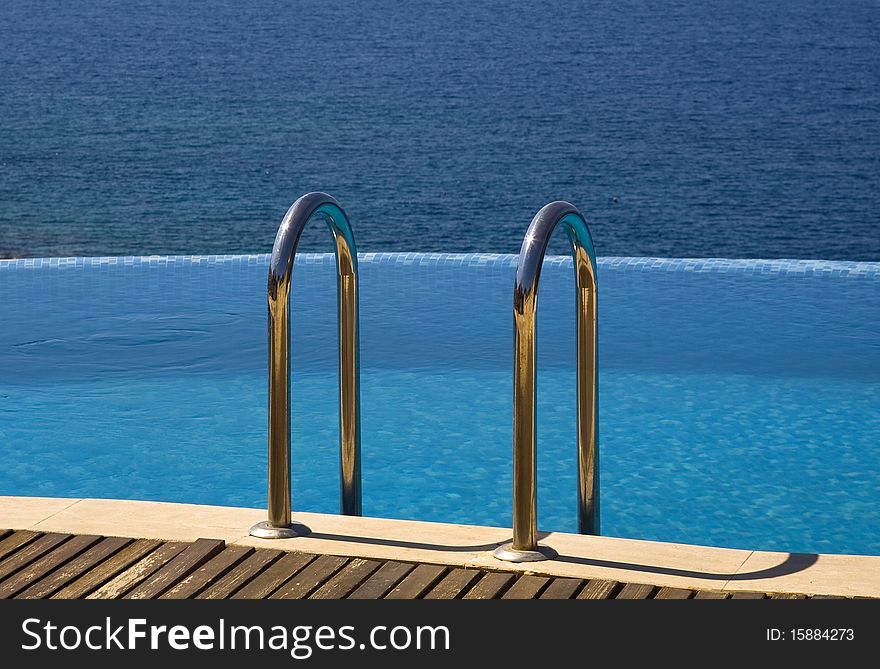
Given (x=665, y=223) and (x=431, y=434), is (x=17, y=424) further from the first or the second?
(x=665, y=223)

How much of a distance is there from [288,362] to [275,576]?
1.36 ft

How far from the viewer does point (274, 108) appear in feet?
131

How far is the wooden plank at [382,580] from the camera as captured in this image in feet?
6.78

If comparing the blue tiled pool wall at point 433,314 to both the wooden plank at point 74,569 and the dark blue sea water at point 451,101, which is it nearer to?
the wooden plank at point 74,569

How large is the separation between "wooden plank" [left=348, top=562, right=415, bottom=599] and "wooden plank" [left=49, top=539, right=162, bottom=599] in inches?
17.6

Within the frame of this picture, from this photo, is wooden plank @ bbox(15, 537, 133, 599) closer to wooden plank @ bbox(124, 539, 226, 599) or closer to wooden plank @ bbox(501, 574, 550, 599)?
wooden plank @ bbox(124, 539, 226, 599)

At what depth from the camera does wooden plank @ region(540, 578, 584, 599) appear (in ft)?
6.74

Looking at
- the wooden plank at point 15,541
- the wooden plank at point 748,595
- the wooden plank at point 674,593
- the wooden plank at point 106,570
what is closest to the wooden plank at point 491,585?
the wooden plank at point 674,593

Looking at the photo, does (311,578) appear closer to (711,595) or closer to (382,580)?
(382,580)

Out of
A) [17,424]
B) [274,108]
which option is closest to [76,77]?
[274,108]

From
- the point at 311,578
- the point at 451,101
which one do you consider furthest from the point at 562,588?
the point at 451,101

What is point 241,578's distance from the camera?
2.15 meters

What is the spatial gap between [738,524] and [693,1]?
39.4m
